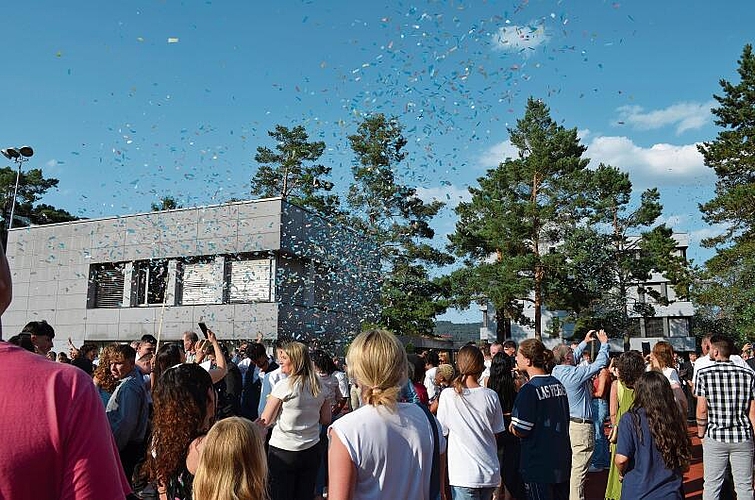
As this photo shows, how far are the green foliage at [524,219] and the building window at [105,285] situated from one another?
17.7 metres

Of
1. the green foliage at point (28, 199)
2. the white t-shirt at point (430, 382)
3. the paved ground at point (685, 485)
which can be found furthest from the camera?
the green foliage at point (28, 199)

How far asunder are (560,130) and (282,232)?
2061cm

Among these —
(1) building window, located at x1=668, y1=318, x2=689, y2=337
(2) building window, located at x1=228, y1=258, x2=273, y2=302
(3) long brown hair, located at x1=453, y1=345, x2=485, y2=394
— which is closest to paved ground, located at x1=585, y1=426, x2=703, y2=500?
(3) long brown hair, located at x1=453, y1=345, x2=485, y2=394

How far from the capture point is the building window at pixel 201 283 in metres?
26.0

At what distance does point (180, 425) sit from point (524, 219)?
3474 cm

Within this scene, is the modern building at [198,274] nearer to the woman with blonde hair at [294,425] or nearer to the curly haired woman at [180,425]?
the woman with blonde hair at [294,425]

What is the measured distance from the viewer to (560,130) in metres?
38.0

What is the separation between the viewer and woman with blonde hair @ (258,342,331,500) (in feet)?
20.5

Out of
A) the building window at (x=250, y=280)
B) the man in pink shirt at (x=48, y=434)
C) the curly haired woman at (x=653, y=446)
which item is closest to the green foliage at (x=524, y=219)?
the building window at (x=250, y=280)

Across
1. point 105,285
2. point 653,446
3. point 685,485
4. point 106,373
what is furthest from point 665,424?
point 105,285

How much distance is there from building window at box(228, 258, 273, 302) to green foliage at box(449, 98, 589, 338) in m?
13.8

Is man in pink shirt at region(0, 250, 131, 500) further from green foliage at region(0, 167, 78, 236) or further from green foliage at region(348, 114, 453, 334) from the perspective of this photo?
green foliage at region(0, 167, 78, 236)

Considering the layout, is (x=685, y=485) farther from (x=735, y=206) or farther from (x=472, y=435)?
(x=735, y=206)

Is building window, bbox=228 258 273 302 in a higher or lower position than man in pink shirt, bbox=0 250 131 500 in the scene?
higher
